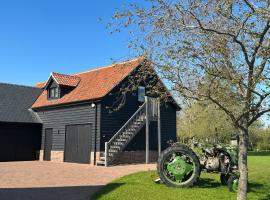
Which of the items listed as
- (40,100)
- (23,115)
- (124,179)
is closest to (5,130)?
(23,115)

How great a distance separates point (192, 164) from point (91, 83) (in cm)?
1497

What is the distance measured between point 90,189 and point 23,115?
1698 cm

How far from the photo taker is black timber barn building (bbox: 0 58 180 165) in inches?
911

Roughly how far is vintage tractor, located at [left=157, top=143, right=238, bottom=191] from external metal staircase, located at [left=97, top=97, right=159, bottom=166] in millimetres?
9348

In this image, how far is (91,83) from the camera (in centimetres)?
2616

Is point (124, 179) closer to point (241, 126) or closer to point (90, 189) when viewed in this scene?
point (90, 189)

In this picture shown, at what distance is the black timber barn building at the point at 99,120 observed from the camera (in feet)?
75.9

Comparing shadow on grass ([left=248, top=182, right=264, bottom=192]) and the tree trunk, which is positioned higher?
the tree trunk

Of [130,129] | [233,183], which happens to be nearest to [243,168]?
[233,183]

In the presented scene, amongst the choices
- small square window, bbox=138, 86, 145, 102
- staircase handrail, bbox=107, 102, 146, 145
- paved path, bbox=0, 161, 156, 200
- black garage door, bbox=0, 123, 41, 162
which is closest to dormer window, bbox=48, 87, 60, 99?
black garage door, bbox=0, 123, 41, 162

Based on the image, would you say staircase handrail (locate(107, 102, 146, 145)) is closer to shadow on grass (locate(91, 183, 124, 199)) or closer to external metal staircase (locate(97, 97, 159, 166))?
external metal staircase (locate(97, 97, 159, 166))

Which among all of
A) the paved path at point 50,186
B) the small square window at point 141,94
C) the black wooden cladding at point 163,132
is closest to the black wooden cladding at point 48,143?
the black wooden cladding at point 163,132

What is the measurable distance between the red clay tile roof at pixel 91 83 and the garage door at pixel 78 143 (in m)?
1.92

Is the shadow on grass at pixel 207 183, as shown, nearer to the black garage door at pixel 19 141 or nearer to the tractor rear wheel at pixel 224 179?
the tractor rear wheel at pixel 224 179
